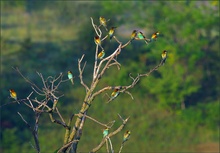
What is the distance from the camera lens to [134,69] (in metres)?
23.6

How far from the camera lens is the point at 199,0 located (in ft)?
93.0

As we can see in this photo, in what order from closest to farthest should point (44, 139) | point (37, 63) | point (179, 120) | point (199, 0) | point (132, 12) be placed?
1. point (44, 139)
2. point (179, 120)
3. point (37, 63)
4. point (132, 12)
5. point (199, 0)

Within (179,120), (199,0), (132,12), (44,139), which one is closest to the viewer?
(44,139)

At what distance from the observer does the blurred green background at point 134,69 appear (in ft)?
64.2

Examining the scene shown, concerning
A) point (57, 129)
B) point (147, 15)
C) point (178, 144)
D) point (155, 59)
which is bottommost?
point (178, 144)

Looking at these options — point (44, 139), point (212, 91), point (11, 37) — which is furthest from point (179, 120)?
point (11, 37)

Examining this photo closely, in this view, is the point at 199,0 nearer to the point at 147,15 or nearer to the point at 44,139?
the point at 147,15

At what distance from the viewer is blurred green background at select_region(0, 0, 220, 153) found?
1956 centimetres

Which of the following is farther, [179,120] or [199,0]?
[199,0]

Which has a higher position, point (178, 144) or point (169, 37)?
point (169, 37)

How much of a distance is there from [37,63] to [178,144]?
700cm

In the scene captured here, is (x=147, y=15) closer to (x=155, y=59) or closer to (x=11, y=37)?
(x=155, y=59)

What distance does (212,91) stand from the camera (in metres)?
24.5

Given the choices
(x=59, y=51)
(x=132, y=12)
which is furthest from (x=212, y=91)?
(x=59, y=51)
